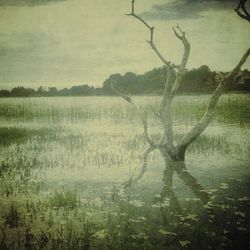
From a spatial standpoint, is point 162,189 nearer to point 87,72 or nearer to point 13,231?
point 13,231

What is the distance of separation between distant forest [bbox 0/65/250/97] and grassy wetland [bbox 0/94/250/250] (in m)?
0.18

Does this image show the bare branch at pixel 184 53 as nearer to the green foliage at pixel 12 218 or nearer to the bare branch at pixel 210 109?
the bare branch at pixel 210 109

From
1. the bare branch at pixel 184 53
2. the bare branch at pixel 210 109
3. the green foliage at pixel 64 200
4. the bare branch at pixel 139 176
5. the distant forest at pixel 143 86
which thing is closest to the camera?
the green foliage at pixel 64 200

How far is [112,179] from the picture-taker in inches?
167

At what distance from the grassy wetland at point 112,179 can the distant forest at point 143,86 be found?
183 mm

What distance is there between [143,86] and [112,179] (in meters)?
1.83

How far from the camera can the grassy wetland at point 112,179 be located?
9.72 ft

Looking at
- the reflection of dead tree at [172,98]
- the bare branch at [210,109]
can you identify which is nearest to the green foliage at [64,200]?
the reflection of dead tree at [172,98]

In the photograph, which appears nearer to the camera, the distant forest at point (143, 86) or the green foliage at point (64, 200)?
the green foliage at point (64, 200)

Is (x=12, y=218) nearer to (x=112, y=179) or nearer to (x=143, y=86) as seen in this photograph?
(x=112, y=179)

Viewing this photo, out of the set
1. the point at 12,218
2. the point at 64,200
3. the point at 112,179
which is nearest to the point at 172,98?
the point at 112,179

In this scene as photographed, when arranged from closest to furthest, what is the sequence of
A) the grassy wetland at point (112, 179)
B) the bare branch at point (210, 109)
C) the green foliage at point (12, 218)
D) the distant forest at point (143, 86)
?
the grassy wetland at point (112, 179) < the green foliage at point (12, 218) < the bare branch at point (210, 109) < the distant forest at point (143, 86)

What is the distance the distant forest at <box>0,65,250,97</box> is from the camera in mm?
5340

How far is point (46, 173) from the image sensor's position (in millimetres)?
4434
